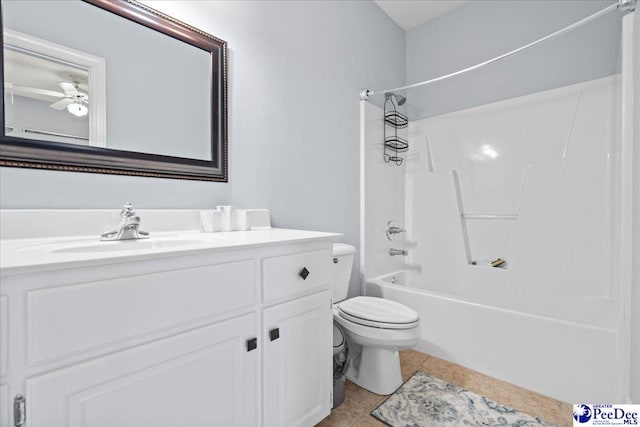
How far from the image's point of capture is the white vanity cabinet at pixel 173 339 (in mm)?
601

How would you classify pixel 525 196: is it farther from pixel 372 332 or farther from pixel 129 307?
pixel 129 307

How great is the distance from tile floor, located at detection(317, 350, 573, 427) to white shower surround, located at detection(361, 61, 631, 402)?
6 centimetres

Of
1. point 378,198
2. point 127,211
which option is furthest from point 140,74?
point 378,198

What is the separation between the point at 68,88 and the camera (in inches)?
40.8

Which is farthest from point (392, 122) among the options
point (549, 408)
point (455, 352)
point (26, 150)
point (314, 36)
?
point (26, 150)

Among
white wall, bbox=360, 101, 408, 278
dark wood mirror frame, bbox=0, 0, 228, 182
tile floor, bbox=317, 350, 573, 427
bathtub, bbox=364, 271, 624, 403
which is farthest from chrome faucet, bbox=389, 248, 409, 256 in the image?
dark wood mirror frame, bbox=0, 0, 228, 182

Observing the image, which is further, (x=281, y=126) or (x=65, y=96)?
(x=281, y=126)

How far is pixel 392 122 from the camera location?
255 centimetres

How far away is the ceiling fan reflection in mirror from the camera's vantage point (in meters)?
0.97

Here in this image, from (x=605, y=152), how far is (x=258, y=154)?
2157 mm

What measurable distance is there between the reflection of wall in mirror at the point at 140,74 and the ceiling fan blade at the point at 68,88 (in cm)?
10

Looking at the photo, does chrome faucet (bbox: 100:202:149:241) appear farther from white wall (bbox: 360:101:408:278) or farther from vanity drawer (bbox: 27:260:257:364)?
white wall (bbox: 360:101:408:278)

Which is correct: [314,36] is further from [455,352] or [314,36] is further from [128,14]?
[455,352]

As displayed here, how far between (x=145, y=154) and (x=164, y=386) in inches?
34.3
